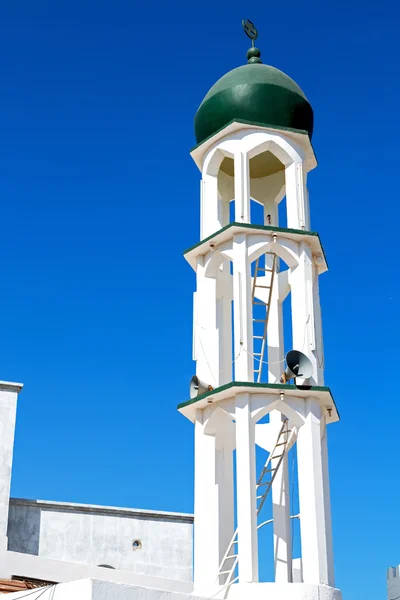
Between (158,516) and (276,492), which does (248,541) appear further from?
(158,516)

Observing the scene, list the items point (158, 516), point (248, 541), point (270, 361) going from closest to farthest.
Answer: point (248, 541)
point (270, 361)
point (158, 516)

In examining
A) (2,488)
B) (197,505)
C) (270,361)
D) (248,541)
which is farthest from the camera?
(2,488)

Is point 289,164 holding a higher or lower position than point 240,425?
higher

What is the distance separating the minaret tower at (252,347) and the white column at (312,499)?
0.03 m

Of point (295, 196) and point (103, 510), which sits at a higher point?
point (295, 196)

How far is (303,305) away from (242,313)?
1.78m

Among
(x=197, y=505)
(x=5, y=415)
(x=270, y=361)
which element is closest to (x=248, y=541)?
(x=197, y=505)

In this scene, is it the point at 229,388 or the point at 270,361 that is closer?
the point at 229,388

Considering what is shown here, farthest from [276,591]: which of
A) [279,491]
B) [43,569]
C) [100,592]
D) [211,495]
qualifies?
[43,569]

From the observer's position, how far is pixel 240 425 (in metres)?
23.8

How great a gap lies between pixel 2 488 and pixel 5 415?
238cm

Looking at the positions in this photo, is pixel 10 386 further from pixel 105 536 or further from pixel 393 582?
pixel 393 582

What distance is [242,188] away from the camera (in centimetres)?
2650

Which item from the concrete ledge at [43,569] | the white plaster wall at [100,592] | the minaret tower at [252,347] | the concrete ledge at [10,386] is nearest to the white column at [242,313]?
the minaret tower at [252,347]
